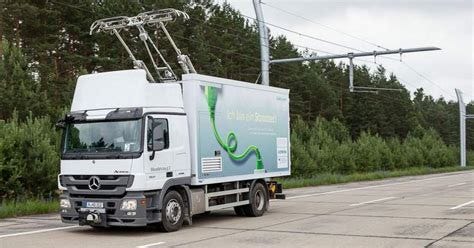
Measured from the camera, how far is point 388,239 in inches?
454

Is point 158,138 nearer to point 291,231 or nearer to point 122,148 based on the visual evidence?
point 122,148

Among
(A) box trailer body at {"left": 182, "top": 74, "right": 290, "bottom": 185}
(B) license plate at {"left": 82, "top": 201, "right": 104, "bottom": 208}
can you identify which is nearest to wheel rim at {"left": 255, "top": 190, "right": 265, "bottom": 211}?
(A) box trailer body at {"left": 182, "top": 74, "right": 290, "bottom": 185}

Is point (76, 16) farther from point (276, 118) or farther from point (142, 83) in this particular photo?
point (142, 83)

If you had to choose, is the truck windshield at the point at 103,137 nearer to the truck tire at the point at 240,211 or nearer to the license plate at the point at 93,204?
the license plate at the point at 93,204

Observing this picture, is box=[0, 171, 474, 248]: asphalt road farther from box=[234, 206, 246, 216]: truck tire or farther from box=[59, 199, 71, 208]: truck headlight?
box=[59, 199, 71, 208]: truck headlight

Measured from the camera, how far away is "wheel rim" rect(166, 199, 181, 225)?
500 inches

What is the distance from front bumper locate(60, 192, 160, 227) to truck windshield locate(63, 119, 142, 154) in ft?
3.19

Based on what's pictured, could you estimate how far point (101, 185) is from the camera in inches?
483

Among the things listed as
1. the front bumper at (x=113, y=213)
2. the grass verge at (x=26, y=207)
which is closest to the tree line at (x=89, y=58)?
the grass verge at (x=26, y=207)

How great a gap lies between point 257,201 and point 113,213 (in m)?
5.01

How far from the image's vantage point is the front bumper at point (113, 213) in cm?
1200

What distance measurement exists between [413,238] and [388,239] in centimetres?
51

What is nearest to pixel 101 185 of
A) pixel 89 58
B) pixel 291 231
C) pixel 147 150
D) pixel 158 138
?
pixel 147 150

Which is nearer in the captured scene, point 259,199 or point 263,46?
Result: point 259,199
